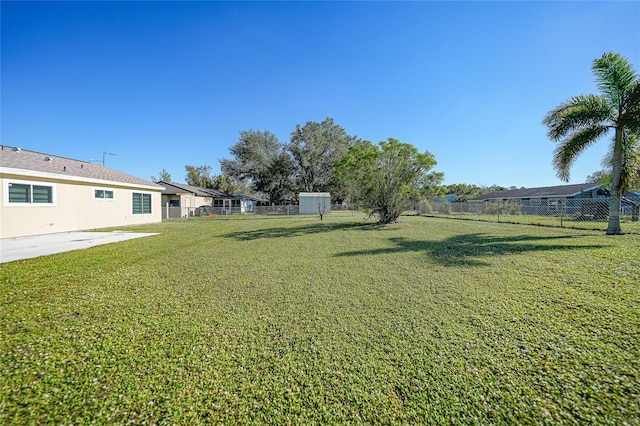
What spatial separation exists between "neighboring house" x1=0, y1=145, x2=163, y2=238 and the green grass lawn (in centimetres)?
621

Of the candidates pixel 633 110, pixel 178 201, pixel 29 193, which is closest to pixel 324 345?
pixel 633 110

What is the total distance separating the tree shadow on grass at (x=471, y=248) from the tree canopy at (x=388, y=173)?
4.87 meters

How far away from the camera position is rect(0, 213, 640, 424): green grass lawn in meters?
1.74

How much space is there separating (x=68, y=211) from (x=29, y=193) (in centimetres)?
157

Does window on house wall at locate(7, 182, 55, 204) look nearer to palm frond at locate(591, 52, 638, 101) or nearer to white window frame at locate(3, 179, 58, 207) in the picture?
white window frame at locate(3, 179, 58, 207)

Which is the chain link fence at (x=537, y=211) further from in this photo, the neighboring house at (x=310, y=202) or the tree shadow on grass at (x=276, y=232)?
Answer: the neighboring house at (x=310, y=202)

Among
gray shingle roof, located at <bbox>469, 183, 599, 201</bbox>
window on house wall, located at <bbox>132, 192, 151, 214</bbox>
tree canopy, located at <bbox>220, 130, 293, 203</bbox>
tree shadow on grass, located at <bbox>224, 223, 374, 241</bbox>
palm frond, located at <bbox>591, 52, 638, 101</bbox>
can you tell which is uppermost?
tree canopy, located at <bbox>220, 130, 293, 203</bbox>

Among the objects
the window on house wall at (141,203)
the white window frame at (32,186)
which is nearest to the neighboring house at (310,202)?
the window on house wall at (141,203)

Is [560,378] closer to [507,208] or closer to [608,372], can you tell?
A: [608,372]

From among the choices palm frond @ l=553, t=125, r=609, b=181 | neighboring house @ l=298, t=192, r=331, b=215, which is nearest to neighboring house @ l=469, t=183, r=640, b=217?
palm frond @ l=553, t=125, r=609, b=181

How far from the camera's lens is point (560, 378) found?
6.48 feet

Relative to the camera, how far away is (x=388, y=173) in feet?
41.5

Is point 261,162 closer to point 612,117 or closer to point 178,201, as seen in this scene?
point 178,201

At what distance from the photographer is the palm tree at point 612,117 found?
7.84m
